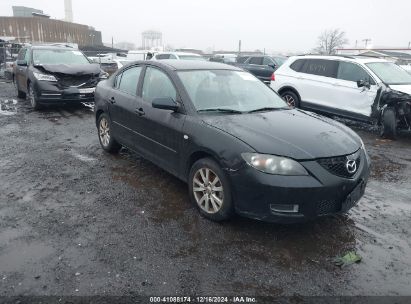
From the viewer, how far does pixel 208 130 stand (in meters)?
3.78

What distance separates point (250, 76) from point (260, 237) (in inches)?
98.1

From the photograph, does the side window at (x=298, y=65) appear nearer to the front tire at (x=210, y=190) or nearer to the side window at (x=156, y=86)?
the side window at (x=156, y=86)

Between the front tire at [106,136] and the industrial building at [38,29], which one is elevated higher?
the industrial building at [38,29]

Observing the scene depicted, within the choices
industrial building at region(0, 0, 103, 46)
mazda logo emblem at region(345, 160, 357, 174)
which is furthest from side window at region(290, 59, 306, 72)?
industrial building at region(0, 0, 103, 46)

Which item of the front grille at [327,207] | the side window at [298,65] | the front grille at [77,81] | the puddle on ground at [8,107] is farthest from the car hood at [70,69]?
the front grille at [327,207]

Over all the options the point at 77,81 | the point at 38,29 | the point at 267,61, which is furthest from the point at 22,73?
the point at 38,29

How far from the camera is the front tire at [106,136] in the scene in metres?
5.99

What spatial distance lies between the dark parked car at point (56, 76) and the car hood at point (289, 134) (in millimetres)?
6996

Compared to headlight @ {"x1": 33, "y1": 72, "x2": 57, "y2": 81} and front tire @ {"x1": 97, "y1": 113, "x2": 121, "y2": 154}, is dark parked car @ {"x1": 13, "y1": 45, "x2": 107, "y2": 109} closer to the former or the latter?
headlight @ {"x1": 33, "y1": 72, "x2": 57, "y2": 81}

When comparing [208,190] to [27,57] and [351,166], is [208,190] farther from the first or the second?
[27,57]

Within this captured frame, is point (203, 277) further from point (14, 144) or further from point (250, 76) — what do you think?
point (14, 144)

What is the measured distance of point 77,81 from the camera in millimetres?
9969

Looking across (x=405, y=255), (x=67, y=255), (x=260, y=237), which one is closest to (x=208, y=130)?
(x=260, y=237)

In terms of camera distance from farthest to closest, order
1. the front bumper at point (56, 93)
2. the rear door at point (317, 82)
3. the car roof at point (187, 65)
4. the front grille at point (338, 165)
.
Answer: the front bumper at point (56, 93) → the rear door at point (317, 82) → the car roof at point (187, 65) → the front grille at point (338, 165)
